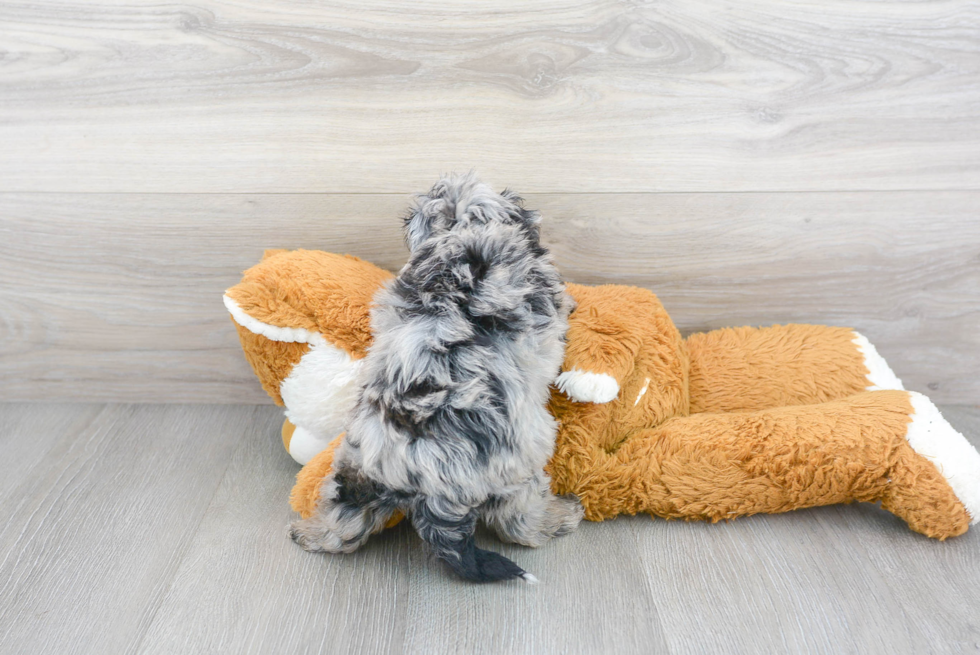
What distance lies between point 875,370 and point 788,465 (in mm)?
276

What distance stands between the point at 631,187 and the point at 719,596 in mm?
619

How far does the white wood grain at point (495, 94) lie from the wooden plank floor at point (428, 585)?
0.52 m

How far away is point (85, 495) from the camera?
1026 millimetres

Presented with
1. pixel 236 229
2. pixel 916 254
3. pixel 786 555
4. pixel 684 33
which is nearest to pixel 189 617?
pixel 236 229

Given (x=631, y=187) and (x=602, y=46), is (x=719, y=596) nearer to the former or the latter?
(x=631, y=187)

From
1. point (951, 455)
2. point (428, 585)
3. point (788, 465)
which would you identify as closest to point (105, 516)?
point (428, 585)

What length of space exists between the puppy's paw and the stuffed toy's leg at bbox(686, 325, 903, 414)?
0.57m

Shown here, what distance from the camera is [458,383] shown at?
772mm

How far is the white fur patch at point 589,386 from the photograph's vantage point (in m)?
0.88

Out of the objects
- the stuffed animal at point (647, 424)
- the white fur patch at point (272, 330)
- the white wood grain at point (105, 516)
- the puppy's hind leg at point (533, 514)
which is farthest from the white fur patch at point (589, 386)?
the white wood grain at point (105, 516)

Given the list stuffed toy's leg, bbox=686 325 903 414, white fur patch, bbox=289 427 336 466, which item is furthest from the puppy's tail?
stuffed toy's leg, bbox=686 325 903 414

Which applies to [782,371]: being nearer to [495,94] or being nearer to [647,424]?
[647,424]

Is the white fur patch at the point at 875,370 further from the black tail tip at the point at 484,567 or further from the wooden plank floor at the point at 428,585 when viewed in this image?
the black tail tip at the point at 484,567

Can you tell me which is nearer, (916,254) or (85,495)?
(85,495)
